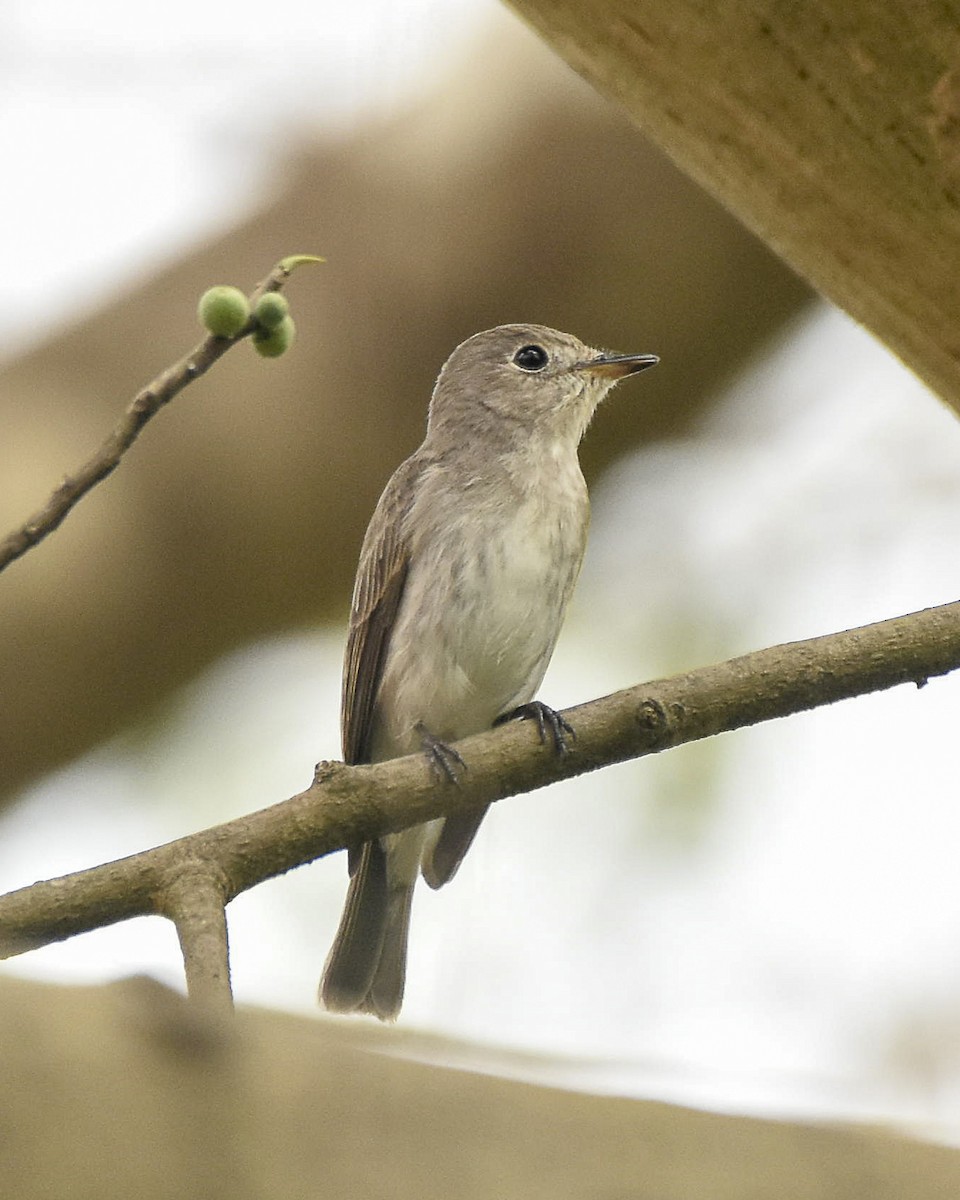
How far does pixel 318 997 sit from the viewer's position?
3.75 metres

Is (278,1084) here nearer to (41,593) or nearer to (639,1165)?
(639,1165)

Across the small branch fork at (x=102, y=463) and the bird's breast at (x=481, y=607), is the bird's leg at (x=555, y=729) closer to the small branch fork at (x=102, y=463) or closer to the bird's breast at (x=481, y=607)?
the small branch fork at (x=102, y=463)

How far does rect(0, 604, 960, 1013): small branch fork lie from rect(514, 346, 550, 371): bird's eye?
6.09 feet

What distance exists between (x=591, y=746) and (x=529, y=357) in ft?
6.73

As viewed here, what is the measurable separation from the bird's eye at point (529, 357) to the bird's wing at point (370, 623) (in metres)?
0.62

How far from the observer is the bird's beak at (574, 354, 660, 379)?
3.87 meters

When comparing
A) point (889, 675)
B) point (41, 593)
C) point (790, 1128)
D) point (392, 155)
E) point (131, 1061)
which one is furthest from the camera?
point (392, 155)

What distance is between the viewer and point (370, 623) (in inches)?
148

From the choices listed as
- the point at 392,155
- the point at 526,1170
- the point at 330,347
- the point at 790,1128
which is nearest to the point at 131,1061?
the point at 526,1170

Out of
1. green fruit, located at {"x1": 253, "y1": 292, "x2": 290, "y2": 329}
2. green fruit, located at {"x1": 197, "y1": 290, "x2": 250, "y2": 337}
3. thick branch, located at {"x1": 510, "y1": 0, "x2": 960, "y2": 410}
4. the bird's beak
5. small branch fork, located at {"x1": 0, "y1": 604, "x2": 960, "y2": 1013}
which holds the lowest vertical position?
small branch fork, located at {"x1": 0, "y1": 604, "x2": 960, "y2": 1013}

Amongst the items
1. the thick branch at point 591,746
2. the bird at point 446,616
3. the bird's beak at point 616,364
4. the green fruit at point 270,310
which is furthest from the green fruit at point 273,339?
the bird's beak at point 616,364

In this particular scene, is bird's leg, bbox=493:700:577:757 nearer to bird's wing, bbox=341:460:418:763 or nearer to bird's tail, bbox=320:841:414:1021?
bird's wing, bbox=341:460:418:763

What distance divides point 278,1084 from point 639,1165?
10.0 inches

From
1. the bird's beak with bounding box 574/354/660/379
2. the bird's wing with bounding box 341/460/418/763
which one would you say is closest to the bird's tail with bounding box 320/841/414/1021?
the bird's wing with bounding box 341/460/418/763
